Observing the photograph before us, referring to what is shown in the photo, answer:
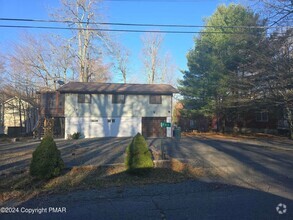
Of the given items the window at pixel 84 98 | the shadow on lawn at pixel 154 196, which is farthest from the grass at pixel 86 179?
the window at pixel 84 98

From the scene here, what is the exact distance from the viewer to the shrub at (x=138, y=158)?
8.72 m

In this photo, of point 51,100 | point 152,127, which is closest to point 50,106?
point 51,100

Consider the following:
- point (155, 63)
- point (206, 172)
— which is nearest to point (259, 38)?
point (206, 172)

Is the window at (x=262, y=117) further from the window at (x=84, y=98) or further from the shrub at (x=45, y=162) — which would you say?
the shrub at (x=45, y=162)


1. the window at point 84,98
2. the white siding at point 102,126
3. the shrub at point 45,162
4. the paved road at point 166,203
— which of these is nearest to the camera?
the paved road at point 166,203

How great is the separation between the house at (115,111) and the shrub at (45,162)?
754 inches

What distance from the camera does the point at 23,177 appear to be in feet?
28.0

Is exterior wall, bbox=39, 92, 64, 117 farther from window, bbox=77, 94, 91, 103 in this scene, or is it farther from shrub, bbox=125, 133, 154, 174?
shrub, bbox=125, 133, 154, 174

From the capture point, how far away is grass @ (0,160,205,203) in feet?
23.0

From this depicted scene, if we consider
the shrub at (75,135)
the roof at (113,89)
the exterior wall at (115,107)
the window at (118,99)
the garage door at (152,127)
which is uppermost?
the roof at (113,89)

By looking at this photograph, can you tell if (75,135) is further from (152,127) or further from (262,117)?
(262,117)

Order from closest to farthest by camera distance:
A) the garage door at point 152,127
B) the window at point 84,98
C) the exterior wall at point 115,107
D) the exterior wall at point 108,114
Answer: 1. the exterior wall at point 108,114
2. the exterior wall at point 115,107
3. the window at point 84,98
4. the garage door at point 152,127

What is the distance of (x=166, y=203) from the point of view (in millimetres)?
5988

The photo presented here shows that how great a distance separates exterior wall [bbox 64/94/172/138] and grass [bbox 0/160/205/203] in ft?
59.1
